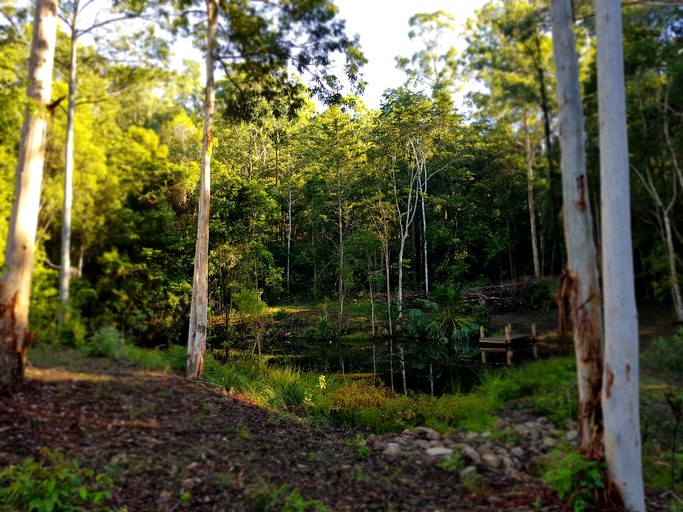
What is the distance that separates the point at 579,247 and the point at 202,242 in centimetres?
624

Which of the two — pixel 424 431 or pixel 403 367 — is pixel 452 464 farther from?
pixel 403 367

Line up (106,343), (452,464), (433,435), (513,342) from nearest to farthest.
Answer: (452,464) < (106,343) < (433,435) < (513,342)

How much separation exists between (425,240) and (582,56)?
46.2ft

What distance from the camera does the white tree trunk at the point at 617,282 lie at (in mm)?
4004

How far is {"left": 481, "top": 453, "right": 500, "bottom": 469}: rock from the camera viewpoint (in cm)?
498

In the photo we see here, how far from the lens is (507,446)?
16.8 feet

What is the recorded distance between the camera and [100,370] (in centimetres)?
541

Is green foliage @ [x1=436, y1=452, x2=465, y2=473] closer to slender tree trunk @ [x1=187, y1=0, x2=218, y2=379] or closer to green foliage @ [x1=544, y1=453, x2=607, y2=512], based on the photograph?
green foliage @ [x1=544, y1=453, x2=607, y2=512]

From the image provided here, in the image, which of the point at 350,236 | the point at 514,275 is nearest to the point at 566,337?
the point at 514,275

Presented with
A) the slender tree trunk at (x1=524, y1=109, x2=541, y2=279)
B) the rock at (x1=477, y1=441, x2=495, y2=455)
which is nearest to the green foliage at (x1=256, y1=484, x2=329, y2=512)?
the rock at (x1=477, y1=441, x2=495, y2=455)

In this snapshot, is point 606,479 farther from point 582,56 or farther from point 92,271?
point 92,271

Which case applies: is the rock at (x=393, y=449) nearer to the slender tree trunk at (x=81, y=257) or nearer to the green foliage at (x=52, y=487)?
the green foliage at (x=52, y=487)

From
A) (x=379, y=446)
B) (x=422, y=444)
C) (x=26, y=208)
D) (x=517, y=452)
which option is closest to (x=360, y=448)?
(x=379, y=446)

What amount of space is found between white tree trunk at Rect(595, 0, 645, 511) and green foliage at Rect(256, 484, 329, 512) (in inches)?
103
